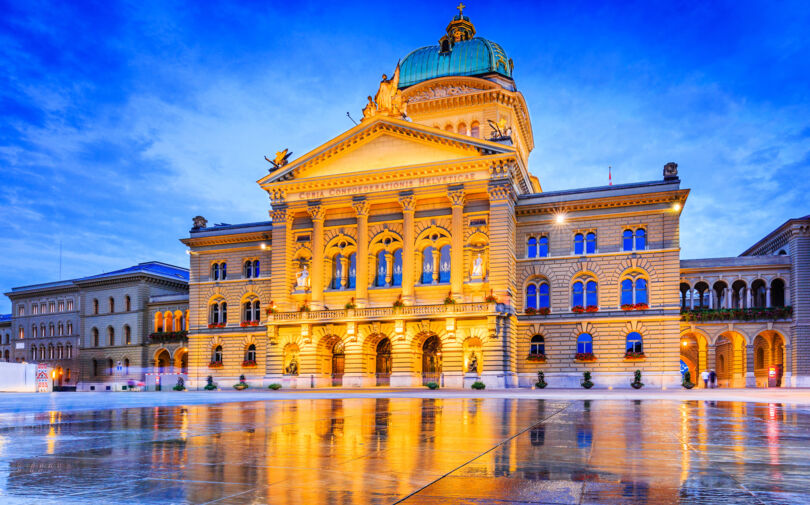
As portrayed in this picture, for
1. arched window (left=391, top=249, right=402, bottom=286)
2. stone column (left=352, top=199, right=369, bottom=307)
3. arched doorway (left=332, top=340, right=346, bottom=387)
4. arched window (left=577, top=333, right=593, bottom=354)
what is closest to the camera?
arched window (left=577, top=333, right=593, bottom=354)

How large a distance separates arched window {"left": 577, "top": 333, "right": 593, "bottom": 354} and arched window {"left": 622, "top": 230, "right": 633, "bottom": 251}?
309 inches

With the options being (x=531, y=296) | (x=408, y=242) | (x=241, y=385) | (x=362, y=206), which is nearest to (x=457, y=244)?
(x=408, y=242)

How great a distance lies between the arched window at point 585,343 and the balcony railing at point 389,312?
344 inches

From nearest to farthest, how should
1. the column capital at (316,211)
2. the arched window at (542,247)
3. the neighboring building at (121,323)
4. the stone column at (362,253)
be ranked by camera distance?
the stone column at (362,253)
the arched window at (542,247)
the column capital at (316,211)
the neighboring building at (121,323)

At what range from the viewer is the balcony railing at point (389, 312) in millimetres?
51094

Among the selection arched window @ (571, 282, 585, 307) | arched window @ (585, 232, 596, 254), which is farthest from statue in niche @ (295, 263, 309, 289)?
arched window @ (585, 232, 596, 254)

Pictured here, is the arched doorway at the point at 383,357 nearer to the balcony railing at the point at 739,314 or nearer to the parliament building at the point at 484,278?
the parliament building at the point at 484,278

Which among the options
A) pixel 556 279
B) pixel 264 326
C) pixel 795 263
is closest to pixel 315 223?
pixel 264 326

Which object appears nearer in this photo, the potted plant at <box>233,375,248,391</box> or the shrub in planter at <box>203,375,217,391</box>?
the potted plant at <box>233,375,248,391</box>

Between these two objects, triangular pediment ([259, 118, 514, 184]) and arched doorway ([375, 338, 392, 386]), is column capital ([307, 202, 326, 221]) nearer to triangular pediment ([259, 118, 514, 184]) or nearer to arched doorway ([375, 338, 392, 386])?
triangular pediment ([259, 118, 514, 184])

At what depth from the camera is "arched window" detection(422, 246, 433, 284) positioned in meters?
56.6

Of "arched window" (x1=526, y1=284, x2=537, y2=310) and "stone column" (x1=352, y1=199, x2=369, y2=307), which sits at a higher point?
"stone column" (x1=352, y1=199, x2=369, y2=307)

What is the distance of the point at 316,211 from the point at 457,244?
13651mm

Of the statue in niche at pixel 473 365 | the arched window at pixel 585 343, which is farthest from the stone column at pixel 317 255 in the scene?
the arched window at pixel 585 343
